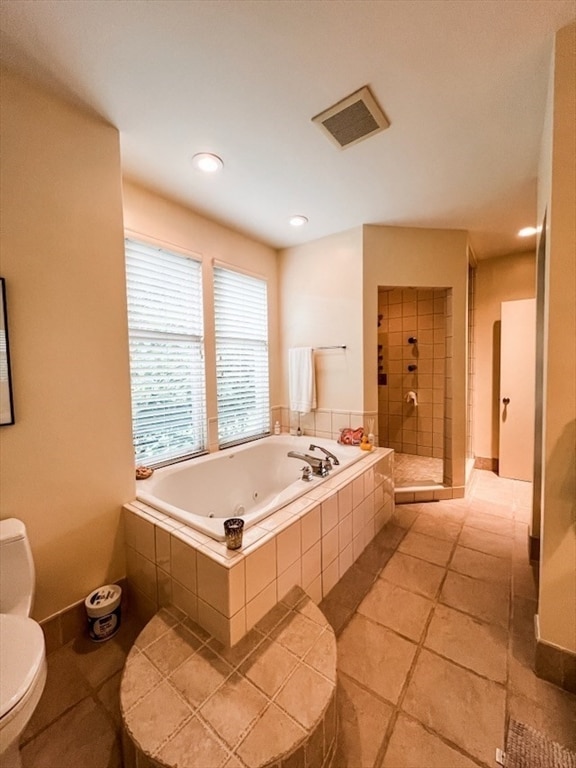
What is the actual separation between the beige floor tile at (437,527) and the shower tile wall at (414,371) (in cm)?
142

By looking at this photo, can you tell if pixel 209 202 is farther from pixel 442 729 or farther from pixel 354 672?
pixel 442 729

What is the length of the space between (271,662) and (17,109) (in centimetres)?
246

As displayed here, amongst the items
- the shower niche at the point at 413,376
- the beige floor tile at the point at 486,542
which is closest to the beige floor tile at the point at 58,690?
the beige floor tile at the point at 486,542

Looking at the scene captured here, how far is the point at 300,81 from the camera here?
130 cm

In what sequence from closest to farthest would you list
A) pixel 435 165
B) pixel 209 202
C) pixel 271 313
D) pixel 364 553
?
pixel 435 165
pixel 364 553
pixel 209 202
pixel 271 313

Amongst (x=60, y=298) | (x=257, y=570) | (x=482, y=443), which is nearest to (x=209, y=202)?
(x=60, y=298)

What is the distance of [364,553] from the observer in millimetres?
2094

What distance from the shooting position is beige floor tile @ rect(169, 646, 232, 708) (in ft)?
3.26

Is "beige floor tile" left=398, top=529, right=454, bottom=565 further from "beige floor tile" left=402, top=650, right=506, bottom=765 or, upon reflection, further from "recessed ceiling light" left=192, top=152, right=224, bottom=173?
"recessed ceiling light" left=192, top=152, right=224, bottom=173

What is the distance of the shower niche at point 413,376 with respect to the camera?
3846 millimetres

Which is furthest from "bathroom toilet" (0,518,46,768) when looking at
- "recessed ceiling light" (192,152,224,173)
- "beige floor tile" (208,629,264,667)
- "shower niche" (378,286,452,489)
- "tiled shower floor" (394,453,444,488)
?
"shower niche" (378,286,452,489)

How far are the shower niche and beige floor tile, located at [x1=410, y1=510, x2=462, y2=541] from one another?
39.2 inches

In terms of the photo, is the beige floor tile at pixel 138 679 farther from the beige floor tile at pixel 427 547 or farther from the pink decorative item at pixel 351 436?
the pink decorative item at pixel 351 436

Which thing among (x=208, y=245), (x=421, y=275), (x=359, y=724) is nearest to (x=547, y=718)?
(x=359, y=724)
